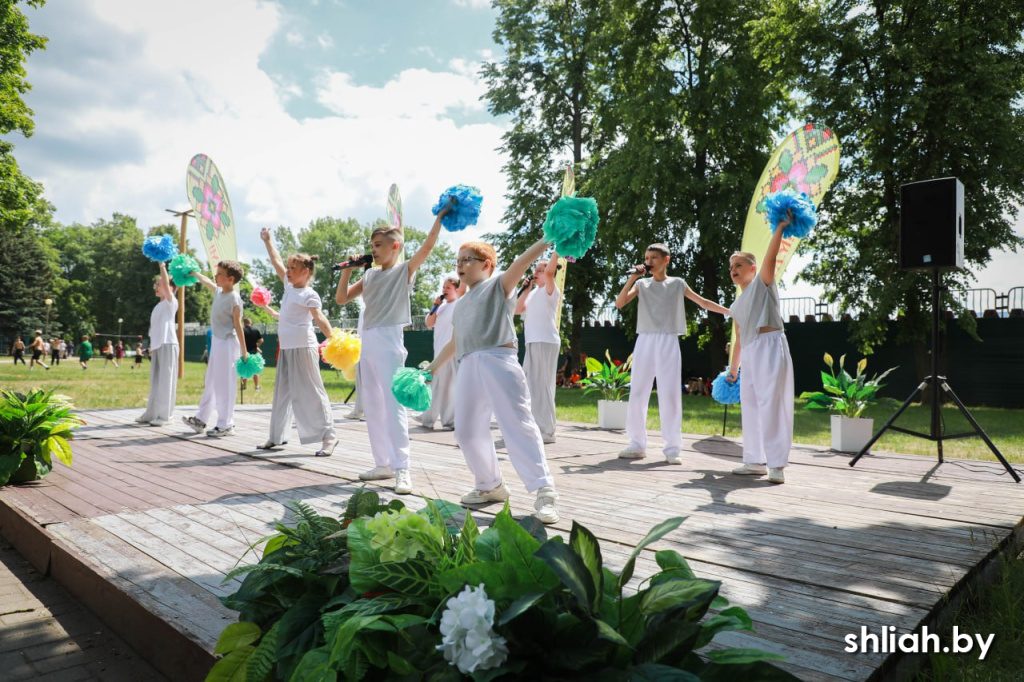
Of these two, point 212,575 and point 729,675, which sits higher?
point 729,675

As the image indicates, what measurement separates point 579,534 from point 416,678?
48 cm

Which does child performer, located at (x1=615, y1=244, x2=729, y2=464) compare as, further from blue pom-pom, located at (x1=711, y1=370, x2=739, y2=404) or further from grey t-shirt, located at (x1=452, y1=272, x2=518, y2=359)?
grey t-shirt, located at (x1=452, y1=272, x2=518, y2=359)

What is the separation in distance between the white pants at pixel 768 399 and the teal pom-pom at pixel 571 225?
7.95ft

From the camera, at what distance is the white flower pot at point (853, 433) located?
23.2 feet

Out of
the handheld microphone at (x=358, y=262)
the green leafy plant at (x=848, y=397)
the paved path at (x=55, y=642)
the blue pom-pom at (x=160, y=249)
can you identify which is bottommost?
the paved path at (x=55, y=642)

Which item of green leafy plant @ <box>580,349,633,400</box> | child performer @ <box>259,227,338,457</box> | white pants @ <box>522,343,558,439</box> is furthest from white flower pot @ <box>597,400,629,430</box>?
child performer @ <box>259,227,338,457</box>

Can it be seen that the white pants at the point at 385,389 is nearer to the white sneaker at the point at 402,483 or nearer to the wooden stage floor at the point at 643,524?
the white sneaker at the point at 402,483

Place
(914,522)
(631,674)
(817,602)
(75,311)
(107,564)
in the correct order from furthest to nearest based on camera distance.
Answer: (75,311), (914,522), (107,564), (817,602), (631,674)

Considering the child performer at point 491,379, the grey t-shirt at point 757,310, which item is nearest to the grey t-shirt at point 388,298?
the child performer at point 491,379

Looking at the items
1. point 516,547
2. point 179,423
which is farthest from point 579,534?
point 179,423

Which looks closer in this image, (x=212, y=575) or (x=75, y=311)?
(x=212, y=575)

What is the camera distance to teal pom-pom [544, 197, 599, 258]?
356 centimetres

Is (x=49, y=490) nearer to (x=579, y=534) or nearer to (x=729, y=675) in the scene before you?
(x=579, y=534)

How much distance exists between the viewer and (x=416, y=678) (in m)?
1.42
